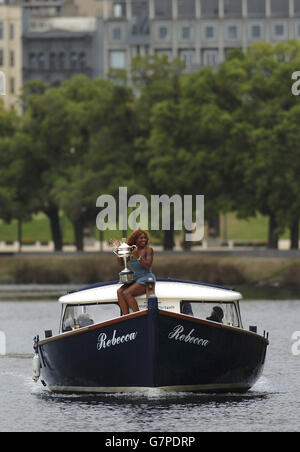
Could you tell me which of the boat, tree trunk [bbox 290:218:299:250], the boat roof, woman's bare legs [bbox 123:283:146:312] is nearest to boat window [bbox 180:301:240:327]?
the boat

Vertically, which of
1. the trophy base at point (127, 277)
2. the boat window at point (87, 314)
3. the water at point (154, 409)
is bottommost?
the water at point (154, 409)

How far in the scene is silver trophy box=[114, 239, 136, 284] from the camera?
39.1 meters

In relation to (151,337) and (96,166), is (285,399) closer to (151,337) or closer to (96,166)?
(151,337)

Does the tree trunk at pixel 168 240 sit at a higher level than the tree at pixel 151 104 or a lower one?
lower

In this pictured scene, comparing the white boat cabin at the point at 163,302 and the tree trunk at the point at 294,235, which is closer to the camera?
the white boat cabin at the point at 163,302

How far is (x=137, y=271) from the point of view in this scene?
131 feet

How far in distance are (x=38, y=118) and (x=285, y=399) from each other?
300ft

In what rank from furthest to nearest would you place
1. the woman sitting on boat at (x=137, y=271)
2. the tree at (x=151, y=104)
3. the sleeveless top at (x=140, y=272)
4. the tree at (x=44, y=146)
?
the tree at (x=44, y=146) → the tree at (x=151, y=104) → the sleeveless top at (x=140, y=272) → the woman sitting on boat at (x=137, y=271)

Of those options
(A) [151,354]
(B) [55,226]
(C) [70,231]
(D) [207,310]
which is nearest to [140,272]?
(A) [151,354]

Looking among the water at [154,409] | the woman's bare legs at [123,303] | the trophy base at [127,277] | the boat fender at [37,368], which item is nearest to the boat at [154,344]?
the woman's bare legs at [123,303]

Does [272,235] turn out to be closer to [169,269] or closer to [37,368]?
[169,269]

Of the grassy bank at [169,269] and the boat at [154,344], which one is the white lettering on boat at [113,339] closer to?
the boat at [154,344]

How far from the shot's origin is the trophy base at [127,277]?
1556 inches
